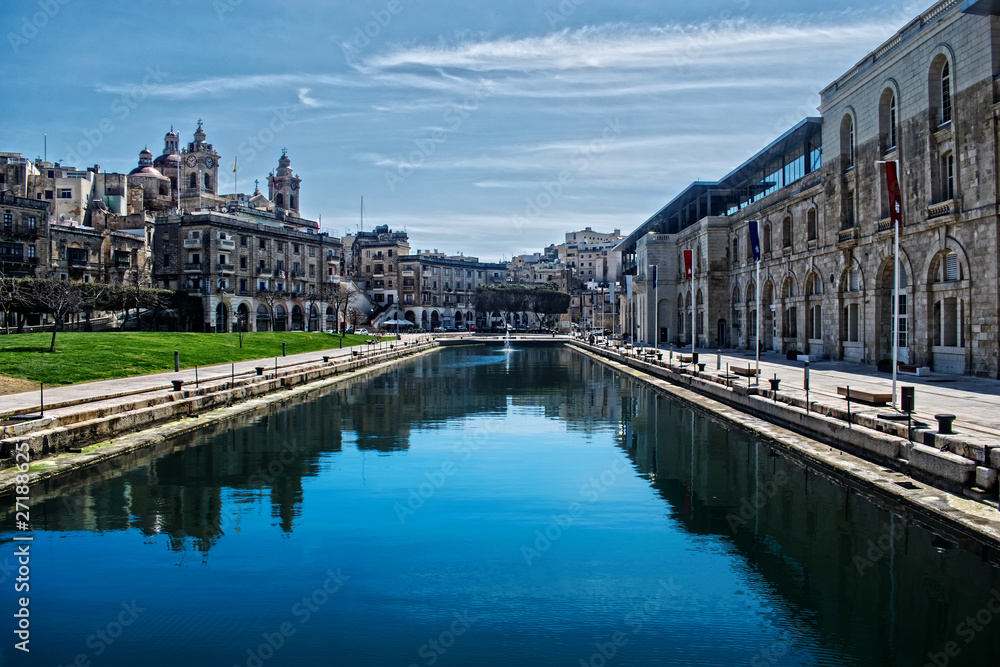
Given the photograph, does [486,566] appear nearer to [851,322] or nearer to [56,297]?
[851,322]

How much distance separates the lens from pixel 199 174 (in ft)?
370

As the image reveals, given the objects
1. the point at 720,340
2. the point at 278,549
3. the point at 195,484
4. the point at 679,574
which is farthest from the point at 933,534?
the point at 720,340

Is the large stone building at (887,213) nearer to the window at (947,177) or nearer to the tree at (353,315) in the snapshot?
the window at (947,177)

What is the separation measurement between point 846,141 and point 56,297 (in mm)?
49232

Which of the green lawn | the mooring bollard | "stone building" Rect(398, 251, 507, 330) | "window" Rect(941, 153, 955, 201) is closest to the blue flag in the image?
"window" Rect(941, 153, 955, 201)

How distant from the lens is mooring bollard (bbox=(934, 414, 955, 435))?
13.3 m

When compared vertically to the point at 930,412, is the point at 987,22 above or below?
above

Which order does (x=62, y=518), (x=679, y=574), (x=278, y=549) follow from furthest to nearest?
(x=62, y=518)
(x=278, y=549)
(x=679, y=574)

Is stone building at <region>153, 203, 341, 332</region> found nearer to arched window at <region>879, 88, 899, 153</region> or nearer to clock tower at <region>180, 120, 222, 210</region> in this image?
clock tower at <region>180, 120, 222, 210</region>

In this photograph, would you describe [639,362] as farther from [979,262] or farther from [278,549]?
[278,549]

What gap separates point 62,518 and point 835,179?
37.3m

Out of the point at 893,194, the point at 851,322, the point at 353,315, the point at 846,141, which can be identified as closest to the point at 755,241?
the point at 851,322

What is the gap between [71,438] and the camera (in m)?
16.9

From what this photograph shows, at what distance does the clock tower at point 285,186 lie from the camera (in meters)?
124
